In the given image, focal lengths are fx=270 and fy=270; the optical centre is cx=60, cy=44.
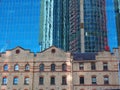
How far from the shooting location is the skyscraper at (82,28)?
438 feet

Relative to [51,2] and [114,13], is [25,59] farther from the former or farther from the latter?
[51,2]

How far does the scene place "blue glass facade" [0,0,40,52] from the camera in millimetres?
133375

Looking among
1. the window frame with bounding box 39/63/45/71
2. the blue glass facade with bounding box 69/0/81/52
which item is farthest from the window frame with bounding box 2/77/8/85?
the blue glass facade with bounding box 69/0/81/52

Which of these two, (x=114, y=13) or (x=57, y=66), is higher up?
(x=114, y=13)

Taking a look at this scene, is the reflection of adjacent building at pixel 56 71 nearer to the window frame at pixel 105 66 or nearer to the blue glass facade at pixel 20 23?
the window frame at pixel 105 66

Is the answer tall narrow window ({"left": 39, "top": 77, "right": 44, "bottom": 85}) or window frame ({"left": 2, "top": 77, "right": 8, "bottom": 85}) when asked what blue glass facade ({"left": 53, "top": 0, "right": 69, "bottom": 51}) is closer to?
tall narrow window ({"left": 39, "top": 77, "right": 44, "bottom": 85})

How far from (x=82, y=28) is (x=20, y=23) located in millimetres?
31293

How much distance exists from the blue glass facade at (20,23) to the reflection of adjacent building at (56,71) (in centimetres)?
6874

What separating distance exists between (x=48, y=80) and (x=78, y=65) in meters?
7.69

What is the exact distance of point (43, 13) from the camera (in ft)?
558

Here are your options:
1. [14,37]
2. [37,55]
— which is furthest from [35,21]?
[37,55]

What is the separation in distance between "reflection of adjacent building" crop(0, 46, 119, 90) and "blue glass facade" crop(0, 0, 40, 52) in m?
68.7

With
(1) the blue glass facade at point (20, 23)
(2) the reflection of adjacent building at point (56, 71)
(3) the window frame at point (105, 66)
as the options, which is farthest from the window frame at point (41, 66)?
(1) the blue glass facade at point (20, 23)

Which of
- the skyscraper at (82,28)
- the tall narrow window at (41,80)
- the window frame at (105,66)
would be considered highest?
the skyscraper at (82,28)
